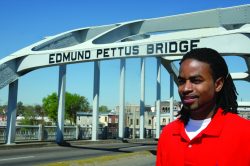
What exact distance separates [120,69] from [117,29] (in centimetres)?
985

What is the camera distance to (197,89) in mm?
2117

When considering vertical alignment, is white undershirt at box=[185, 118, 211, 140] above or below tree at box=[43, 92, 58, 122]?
below

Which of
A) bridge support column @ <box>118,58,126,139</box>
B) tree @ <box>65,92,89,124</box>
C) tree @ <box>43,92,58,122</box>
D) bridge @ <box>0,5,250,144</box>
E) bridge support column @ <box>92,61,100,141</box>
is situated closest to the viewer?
bridge @ <box>0,5,250,144</box>

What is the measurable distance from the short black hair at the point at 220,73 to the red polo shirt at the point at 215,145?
2.9 inches

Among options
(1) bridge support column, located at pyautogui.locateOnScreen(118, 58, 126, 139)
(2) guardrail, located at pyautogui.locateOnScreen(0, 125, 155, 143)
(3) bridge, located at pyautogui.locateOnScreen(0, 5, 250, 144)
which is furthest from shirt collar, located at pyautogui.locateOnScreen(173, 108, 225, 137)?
(1) bridge support column, located at pyautogui.locateOnScreen(118, 58, 126, 139)

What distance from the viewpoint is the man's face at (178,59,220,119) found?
2.12 m

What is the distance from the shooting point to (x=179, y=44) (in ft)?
53.0

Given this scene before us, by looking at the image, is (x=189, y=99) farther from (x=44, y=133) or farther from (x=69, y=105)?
(x=69, y=105)

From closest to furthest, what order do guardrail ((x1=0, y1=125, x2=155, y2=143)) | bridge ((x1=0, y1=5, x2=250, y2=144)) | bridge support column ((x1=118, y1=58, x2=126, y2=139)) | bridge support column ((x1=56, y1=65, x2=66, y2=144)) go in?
bridge ((x1=0, y1=5, x2=250, y2=144))
bridge support column ((x1=56, y1=65, x2=66, y2=144))
guardrail ((x1=0, y1=125, x2=155, y2=143))
bridge support column ((x1=118, y1=58, x2=126, y2=139))

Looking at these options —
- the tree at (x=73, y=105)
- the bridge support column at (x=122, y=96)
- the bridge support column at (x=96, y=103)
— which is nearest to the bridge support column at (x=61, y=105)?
the bridge support column at (x=96, y=103)

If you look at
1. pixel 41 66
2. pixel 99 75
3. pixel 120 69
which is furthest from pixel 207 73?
pixel 120 69

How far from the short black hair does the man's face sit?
1.2 inches

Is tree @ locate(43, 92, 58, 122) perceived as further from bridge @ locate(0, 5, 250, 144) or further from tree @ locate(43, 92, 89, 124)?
bridge @ locate(0, 5, 250, 144)

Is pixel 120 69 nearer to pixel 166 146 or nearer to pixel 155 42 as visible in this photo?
pixel 155 42
